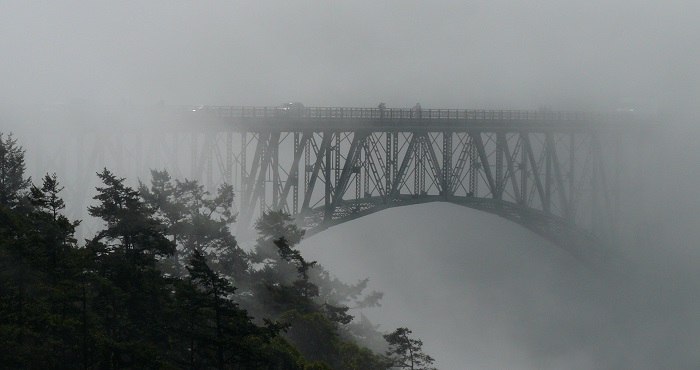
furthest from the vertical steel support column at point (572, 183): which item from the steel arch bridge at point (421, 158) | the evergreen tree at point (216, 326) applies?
the evergreen tree at point (216, 326)

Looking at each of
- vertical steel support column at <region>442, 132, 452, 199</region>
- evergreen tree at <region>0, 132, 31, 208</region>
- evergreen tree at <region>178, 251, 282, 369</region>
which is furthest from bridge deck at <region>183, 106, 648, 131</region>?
evergreen tree at <region>178, 251, 282, 369</region>

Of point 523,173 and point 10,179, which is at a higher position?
point 10,179

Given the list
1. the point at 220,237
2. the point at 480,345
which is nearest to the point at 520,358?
the point at 480,345

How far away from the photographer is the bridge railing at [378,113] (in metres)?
70.4

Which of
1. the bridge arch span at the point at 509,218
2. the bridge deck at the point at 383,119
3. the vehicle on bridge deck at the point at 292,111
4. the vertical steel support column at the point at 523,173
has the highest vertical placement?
the vehicle on bridge deck at the point at 292,111

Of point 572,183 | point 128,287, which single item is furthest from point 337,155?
point 128,287

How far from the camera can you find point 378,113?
7412 cm

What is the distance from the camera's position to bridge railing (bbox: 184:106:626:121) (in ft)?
231

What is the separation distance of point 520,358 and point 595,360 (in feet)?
12.6

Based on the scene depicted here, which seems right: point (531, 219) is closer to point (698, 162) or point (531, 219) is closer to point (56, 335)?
point (698, 162)

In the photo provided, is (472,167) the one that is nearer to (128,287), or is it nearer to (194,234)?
(194,234)

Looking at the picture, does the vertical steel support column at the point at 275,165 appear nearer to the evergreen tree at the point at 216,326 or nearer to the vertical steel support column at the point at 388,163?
the vertical steel support column at the point at 388,163

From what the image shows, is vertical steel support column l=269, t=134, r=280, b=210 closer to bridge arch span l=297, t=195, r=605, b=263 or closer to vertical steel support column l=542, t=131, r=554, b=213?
bridge arch span l=297, t=195, r=605, b=263

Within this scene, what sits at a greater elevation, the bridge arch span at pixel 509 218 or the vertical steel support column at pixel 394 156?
the vertical steel support column at pixel 394 156
